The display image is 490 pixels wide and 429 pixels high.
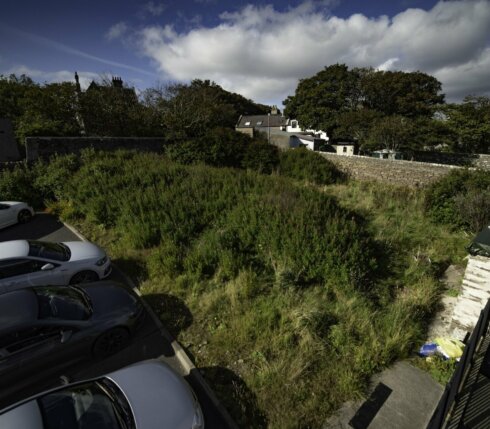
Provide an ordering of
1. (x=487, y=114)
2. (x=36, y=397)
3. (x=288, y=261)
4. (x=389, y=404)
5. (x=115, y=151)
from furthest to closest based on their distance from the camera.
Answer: (x=487, y=114), (x=115, y=151), (x=288, y=261), (x=389, y=404), (x=36, y=397)

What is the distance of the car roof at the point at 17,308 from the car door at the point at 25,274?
4.17 ft

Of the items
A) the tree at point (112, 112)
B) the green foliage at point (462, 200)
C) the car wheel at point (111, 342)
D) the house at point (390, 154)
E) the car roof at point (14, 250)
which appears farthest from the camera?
the house at point (390, 154)

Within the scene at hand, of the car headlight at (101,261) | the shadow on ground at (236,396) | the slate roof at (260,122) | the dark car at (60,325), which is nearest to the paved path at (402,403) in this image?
the shadow on ground at (236,396)

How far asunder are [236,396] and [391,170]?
16.6 m

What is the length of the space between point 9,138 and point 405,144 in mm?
29760

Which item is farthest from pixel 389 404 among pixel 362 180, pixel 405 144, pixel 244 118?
pixel 244 118

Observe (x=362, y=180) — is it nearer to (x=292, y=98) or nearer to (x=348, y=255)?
(x=348, y=255)

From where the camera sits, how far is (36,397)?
2.77 m

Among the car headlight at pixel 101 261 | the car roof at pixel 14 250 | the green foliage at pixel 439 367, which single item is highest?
the car roof at pixel 14 250

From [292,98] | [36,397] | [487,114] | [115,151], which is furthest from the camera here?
[292,98]

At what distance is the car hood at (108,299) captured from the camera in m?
4.65

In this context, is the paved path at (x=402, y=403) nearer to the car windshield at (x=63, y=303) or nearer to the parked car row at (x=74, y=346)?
the parked car row at (x=74, y=346)

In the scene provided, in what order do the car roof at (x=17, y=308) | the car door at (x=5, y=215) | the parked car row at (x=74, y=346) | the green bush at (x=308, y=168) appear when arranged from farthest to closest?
the green bush at (x=308, y=168)
the car door at (x=5, y=215)
the car roof at (x=17, y=308)
the parked car row at (x=74, y=346)

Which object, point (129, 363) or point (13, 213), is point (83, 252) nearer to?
point (129, 363)
